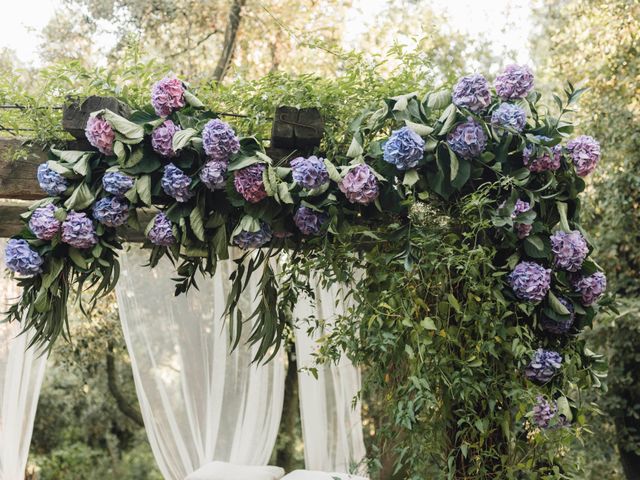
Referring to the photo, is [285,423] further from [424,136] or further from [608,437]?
[424,136]

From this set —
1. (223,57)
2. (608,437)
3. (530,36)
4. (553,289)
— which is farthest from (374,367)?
(530,36)

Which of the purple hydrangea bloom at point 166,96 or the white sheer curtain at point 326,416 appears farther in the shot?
the white sheer curtain at point 326,416

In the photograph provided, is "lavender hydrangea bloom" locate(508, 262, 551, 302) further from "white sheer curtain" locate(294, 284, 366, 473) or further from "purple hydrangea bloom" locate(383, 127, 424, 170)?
"white sheer curtain" locate(294, 284, 366, 473)

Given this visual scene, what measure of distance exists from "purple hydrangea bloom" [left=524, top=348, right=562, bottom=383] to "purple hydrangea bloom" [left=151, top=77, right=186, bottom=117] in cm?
123

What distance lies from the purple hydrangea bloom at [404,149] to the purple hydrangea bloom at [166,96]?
612mm

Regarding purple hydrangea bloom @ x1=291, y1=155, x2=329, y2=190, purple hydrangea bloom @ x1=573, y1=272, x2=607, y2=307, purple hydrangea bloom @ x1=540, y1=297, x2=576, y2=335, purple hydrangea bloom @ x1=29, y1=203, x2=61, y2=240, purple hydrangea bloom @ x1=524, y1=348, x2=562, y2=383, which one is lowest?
purple hydrangea bloom @ x1=524, y1=348, x2=562, y2=383

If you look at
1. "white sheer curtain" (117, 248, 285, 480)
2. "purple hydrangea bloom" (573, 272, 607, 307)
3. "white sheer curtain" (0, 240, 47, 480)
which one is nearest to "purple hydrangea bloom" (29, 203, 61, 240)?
"purple hydrangea bloom" (573, 272, 607, 307)

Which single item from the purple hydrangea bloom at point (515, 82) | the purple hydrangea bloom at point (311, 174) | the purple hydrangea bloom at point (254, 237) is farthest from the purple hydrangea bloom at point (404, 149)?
the purple hydrangea bloom at point (254, 237)

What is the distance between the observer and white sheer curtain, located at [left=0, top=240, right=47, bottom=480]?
3756mm

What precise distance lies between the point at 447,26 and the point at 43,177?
553 centimetres

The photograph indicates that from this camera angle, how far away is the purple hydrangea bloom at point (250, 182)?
80.1 inches

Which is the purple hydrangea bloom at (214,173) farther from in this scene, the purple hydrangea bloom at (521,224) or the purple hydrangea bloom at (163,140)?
the purple hydrangea bloom at (521,224)

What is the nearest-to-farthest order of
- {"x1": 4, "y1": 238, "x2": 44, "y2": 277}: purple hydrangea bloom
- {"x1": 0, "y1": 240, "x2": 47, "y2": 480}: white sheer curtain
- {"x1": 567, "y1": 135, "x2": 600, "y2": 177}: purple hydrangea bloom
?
{"x1": 4, "y1": 238, "x2": 44, "y2": 277}: purple hydrangea bloom
{"x1": 567, "y1": 135, "x2": 600, "y2": 177}: purple hydrangea bloom
{"x1": 0, "y1": 240, "x2": 47, "y2": 480}: white sheer curtain

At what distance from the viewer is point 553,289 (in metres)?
2.15
